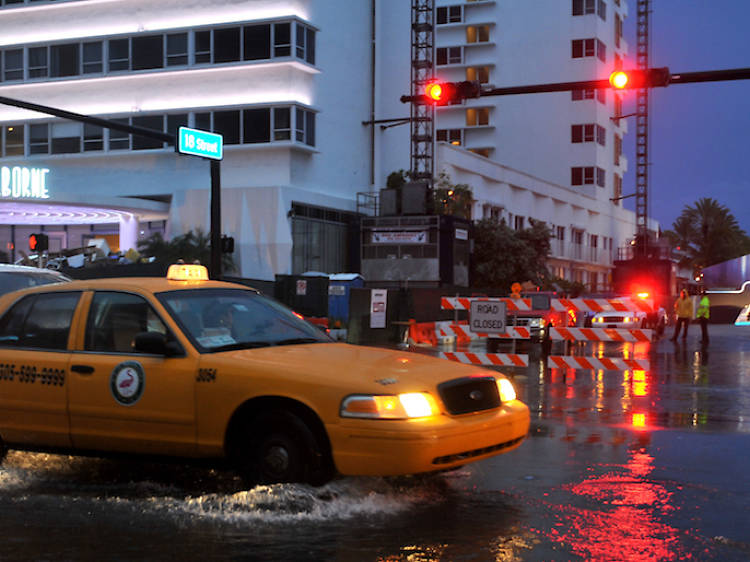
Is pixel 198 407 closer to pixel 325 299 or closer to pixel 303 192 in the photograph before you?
pixel 325 299

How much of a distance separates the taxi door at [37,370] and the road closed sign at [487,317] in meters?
→ 8.71

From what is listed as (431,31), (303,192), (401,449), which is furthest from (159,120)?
(401,449)

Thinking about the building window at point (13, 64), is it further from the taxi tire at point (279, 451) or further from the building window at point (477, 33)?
the taxi tire at point (279, 451)

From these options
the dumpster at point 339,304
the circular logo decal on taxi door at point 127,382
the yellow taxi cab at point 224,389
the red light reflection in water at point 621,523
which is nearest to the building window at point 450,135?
the dumpster at point 339,304

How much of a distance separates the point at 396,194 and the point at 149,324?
4403 cm

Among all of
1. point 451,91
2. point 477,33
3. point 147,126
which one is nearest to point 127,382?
point 451,91

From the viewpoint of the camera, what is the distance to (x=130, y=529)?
5918 mm

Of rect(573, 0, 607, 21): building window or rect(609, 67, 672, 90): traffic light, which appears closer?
rect(609, 67, 672, 90): traffic light

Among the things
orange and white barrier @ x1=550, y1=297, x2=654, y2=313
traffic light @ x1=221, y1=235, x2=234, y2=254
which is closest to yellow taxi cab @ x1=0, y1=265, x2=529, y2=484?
orange and white barrier @ x1=550, y1=297, x2=654, y2=313

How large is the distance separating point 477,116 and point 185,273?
73.1 m

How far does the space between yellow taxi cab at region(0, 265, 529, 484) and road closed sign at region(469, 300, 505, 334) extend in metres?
7.64

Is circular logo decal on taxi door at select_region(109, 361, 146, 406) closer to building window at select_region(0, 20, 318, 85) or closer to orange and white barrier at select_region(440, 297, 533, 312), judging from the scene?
orange and white barrier at select_region(440, 297, 533, 312)

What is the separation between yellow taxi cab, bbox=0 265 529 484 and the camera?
6105 mm

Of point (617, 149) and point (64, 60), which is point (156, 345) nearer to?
point (64, 60)
